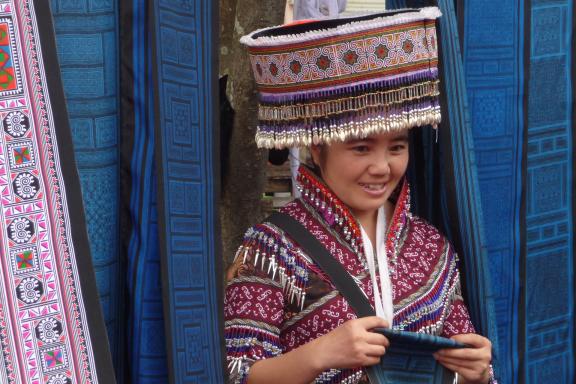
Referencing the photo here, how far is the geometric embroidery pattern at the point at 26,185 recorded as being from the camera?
2.46 metres

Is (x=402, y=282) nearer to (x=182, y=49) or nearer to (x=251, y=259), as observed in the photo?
(x=251, y=259)

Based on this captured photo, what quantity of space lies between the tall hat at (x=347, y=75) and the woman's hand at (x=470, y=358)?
0.60 m

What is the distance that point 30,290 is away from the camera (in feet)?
8.05

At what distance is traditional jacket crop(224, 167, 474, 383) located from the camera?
296 cm

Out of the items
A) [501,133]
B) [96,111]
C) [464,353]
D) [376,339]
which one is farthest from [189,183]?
[501,133]

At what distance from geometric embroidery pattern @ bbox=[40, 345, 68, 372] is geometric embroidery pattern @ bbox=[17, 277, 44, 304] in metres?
0.11

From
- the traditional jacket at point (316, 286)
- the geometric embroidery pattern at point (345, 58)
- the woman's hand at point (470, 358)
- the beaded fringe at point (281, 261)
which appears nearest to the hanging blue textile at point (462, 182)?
the traditional jacket at point (316, 286)

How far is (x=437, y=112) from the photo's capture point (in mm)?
3107

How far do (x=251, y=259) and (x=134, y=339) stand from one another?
1.29 feet

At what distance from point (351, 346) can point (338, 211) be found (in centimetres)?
42

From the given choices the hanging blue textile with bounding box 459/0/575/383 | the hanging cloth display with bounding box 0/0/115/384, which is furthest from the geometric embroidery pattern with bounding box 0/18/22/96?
the hanging blue textile with bounding box 459/0/575/383

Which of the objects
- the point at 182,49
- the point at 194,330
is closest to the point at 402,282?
the point at 194,330

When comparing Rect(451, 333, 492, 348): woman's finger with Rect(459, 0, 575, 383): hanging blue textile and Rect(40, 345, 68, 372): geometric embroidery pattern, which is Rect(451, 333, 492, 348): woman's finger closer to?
Rect(459, 0, 575, 383): hanging blue textile

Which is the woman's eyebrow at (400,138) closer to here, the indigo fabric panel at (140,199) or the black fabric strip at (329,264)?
the black fabric strip at (329,264)
